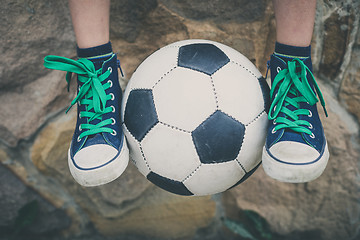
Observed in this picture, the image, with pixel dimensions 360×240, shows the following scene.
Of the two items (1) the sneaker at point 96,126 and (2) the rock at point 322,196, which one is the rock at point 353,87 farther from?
(1) the sneaker at point 96,126

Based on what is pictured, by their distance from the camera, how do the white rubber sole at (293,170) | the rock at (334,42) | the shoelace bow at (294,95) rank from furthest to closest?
the rock at (334,42)
the shoelace bow at (294,95)
the white rubber sole at (293,170)

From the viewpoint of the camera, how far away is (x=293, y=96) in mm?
1292

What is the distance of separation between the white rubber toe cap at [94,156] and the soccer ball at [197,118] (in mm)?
116

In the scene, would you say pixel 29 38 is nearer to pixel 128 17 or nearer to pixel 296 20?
pixel 128 17

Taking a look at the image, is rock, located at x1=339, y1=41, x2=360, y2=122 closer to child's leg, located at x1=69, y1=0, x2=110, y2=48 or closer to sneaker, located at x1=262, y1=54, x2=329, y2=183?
sneaker, located at x1=262, y1=54, x2=329, y2=183

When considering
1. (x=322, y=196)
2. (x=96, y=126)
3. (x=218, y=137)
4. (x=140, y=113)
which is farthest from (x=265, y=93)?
(x=322, y=196)

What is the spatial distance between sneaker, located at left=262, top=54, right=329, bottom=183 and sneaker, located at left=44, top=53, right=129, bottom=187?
54 cm

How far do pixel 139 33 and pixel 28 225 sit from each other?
1.37 metres

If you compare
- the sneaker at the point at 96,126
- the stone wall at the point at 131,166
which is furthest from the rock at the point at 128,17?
the sneaker at the point at 96,126

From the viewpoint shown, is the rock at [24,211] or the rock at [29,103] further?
the rock at [24,211]

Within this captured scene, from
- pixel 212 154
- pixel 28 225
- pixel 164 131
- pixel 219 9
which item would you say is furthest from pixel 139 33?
pixel 28 225

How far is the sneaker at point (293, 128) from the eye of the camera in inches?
44.1

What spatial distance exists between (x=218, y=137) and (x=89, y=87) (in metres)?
0.55

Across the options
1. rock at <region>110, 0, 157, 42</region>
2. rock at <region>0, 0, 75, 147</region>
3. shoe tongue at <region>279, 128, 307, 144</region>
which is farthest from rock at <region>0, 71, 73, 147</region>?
shoe tongue at <region>279, 128, 307, 144</region>
